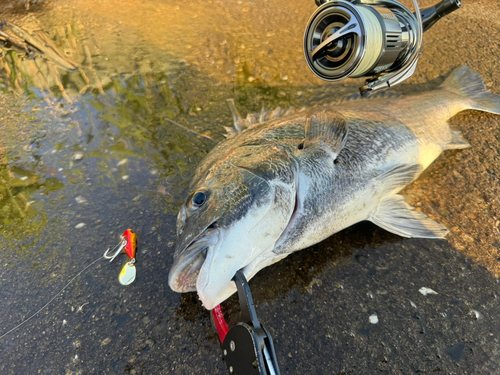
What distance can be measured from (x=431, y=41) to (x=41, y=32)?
6.76 metres

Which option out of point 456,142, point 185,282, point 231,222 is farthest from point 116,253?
point 456,142

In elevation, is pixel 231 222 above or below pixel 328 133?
below

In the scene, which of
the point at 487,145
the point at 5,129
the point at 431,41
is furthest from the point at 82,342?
the point at 431,41

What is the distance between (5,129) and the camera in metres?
3.42

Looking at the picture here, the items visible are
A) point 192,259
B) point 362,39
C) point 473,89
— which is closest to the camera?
point 192,259

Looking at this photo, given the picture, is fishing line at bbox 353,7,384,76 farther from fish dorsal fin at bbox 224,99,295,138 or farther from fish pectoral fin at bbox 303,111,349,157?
fish dorsal fin at bbox 224,99,295,138

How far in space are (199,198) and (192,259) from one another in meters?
0.38

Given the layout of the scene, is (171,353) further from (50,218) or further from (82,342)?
(50,218)

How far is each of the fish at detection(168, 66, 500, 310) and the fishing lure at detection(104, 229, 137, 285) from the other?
2.14 feet

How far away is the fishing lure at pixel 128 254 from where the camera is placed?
83.6 inches

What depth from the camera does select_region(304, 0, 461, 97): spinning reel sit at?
1.71 metres

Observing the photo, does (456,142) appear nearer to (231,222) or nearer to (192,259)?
(231,222)

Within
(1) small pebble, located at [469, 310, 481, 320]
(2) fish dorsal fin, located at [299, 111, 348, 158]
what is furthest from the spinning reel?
(1) small pebble, located at [469, 310, 481, 320]

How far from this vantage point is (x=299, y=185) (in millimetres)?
1889
